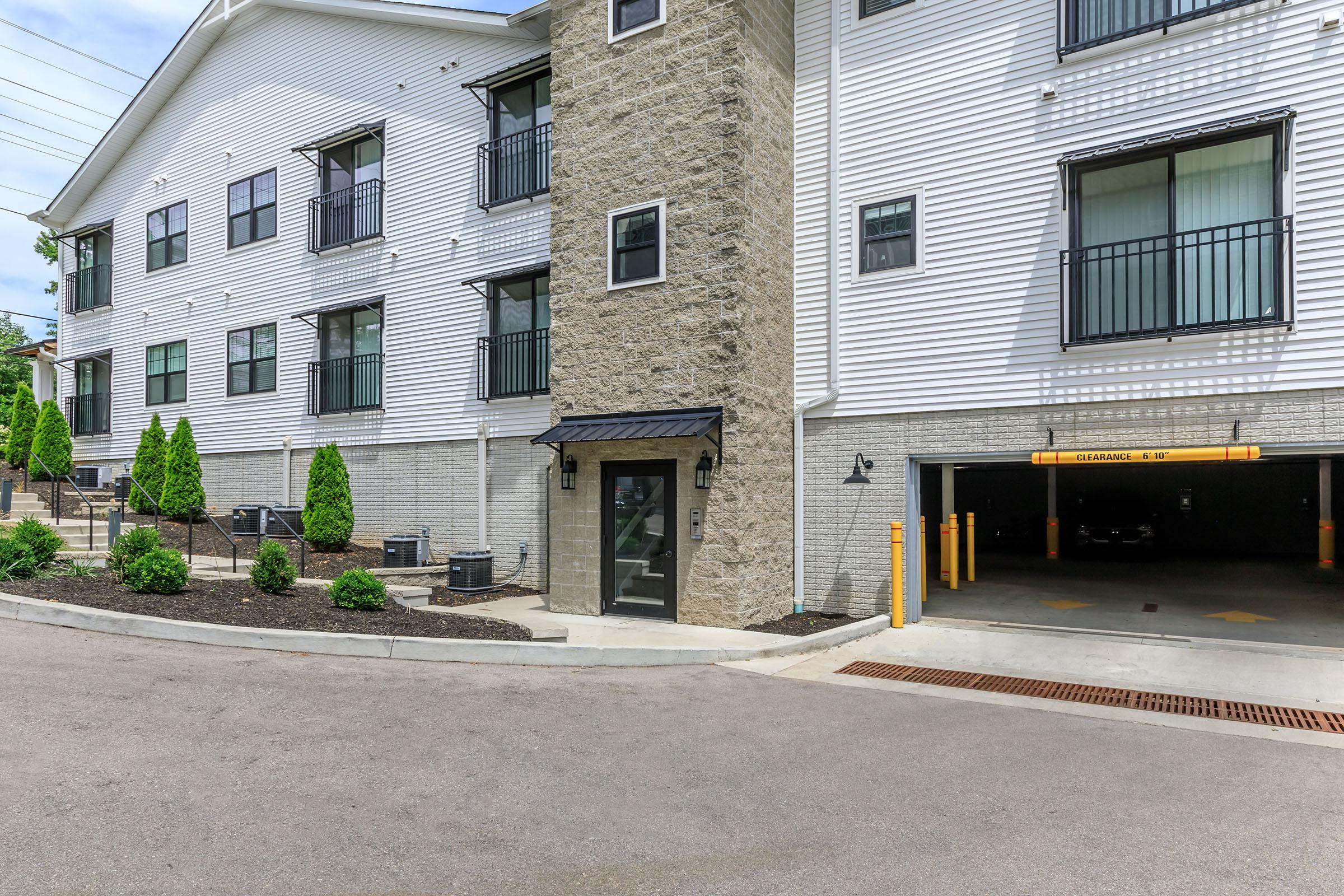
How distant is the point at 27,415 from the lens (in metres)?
20.3

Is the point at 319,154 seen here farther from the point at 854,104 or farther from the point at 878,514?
the point at 878,514

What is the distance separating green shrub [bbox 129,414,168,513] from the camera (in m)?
17.6

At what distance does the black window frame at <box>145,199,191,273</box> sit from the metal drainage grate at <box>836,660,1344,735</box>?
63.4 feet

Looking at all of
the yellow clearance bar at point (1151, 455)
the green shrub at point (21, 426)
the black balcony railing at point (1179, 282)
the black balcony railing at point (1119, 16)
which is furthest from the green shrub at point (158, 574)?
the green shrub at point (21, 426)

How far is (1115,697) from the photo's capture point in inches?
304

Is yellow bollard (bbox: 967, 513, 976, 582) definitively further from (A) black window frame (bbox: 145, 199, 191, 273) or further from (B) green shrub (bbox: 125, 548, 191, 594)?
(A) black window frame (bbox: 145, 199, 191, 273)

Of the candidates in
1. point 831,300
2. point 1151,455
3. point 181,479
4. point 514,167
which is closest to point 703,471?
point 831,300

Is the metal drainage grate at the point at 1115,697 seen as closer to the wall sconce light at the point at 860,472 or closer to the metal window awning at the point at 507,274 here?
the wall sconce light at the point at 860,472

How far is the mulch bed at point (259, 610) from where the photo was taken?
30.0 ft

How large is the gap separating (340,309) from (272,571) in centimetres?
790

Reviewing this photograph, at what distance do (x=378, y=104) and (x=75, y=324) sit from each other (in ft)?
42.4

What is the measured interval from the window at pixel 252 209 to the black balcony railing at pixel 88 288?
5.72m

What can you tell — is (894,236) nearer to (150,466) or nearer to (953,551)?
(953,551)

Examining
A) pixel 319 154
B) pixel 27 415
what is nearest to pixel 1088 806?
pixel 319 154
